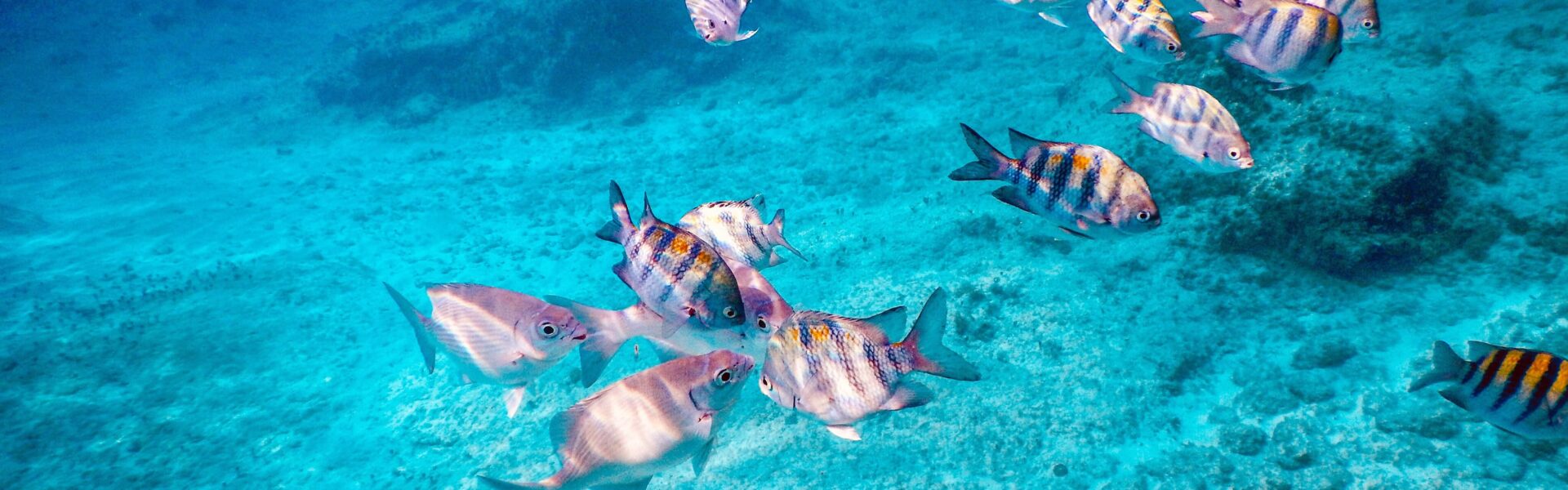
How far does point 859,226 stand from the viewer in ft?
24.9

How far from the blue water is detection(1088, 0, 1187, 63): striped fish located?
526 millimetres

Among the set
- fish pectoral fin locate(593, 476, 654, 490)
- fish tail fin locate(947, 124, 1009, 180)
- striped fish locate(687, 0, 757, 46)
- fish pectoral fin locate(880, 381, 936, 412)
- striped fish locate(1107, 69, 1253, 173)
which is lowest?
fish pectoral fin locate(593, 476, 654, 490)

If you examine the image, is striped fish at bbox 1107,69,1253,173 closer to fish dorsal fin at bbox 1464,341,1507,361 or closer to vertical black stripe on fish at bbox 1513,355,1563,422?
fish dorsal fin at bbox 1464,341,1507,361

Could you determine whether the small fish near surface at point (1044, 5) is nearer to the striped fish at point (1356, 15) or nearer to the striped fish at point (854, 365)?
the striped fish at point (1356, 15)

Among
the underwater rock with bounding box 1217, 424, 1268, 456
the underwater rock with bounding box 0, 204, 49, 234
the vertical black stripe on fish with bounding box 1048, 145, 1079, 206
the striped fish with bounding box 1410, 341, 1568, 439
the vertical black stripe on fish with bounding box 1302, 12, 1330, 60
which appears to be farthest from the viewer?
the underwater rock with bounding box 0, 204, 49, 234

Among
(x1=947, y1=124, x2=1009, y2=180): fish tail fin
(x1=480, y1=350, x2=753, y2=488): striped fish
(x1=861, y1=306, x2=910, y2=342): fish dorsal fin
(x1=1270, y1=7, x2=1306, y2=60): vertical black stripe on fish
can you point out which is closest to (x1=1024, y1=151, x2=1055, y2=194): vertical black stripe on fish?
(x1=947, y1=124, x2=1009, y2=180): fish tail fin

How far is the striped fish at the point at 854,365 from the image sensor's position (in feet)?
8.70

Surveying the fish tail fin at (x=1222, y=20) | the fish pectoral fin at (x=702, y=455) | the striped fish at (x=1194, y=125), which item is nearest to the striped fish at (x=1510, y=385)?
the striped fish at (x=1194, y=125)

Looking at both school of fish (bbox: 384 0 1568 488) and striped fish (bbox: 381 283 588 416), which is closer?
school of fish (bbox: 384 0 1568 488)

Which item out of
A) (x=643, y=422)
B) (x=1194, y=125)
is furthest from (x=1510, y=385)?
(x=643, y=422)

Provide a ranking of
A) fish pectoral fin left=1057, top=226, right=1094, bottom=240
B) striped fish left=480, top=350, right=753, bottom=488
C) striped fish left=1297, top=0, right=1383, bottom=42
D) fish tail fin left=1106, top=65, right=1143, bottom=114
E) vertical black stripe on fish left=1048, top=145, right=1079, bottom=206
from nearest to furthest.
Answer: vertical black stripe on fish left=1048, top=145, right=1079, bottom=206 → fish pectoral fin left=1057, top=226, right=1094, bottom=240 → striped fish left=480, top=350, right=753, bottom=488 → striped fish left=1297, top=0, right=1383, bottom=42 → fish tail fin left=1106, top=65, right=1143, bottom=114

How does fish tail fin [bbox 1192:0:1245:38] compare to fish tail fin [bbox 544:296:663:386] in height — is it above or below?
above

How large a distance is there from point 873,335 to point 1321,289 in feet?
14.6

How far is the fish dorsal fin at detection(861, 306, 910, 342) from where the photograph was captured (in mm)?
2725
